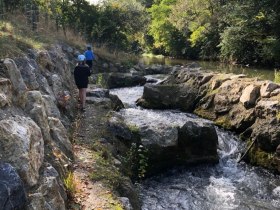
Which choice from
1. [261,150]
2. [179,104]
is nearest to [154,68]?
[179,104]

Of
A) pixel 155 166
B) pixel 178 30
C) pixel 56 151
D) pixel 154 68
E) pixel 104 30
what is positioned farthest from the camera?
pixel 178 30

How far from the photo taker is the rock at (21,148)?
4.89 meters

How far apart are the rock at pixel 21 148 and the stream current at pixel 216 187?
3.62m

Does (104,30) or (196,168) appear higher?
(104,30)

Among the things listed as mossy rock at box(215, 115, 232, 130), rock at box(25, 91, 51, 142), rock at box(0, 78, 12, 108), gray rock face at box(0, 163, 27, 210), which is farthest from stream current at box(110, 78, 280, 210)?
gray rock face at box(0, 163, 27, 210)

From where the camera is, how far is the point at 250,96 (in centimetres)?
1369

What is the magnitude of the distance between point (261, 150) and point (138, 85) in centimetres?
1259

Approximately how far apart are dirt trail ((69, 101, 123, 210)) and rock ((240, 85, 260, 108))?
5.78 meters

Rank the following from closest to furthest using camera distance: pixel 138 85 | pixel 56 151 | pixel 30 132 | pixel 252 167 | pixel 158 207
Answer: pixel 30 132
pixel 56 151
pixel 158 207
pixel 252 167
pixel 138 85

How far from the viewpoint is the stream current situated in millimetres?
8617

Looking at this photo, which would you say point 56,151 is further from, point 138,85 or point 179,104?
point 138,85

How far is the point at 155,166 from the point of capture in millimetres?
10422

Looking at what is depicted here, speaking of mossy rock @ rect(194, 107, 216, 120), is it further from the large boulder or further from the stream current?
the large boulder

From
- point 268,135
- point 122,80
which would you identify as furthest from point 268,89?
point 122,80
